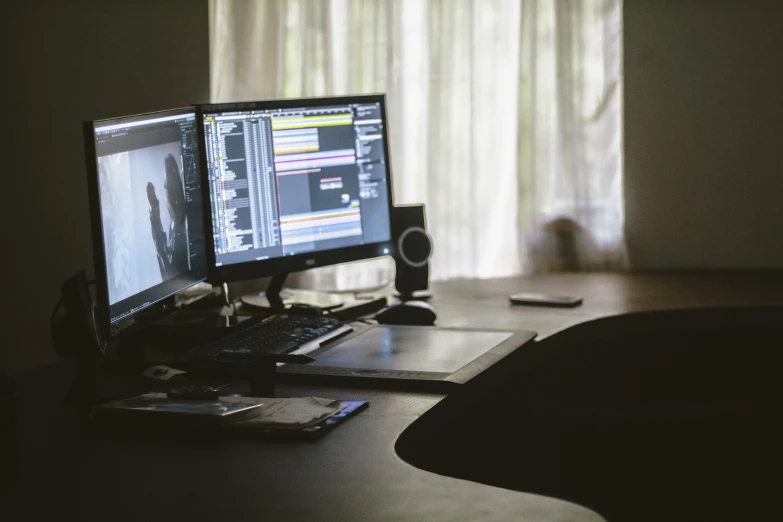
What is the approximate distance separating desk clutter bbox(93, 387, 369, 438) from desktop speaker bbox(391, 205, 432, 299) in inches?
41.4

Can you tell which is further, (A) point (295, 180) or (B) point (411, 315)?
(A) point (295, 180)

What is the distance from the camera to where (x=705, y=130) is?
298 cm

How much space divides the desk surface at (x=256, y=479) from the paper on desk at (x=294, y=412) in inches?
1.3

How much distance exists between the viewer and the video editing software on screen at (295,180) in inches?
82.0

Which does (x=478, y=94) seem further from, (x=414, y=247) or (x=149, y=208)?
(x=149, y=208)

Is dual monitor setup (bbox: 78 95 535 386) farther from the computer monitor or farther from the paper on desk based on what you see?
the paper on desk

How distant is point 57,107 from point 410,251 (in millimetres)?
1113

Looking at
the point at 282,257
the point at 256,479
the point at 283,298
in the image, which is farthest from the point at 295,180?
the point at 256,479

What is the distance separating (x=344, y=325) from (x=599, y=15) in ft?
4.91

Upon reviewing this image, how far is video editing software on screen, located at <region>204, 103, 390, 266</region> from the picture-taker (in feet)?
6.83

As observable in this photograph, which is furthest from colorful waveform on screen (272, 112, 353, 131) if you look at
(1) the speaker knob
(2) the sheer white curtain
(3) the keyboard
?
(2) the sheer white curtain

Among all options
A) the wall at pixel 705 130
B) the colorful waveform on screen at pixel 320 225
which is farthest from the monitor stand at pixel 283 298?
the wall at pixel 705 130

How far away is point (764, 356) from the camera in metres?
2.74

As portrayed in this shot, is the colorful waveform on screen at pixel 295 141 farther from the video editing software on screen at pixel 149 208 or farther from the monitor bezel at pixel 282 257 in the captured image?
the video editing software on screen at pixel 149 208
